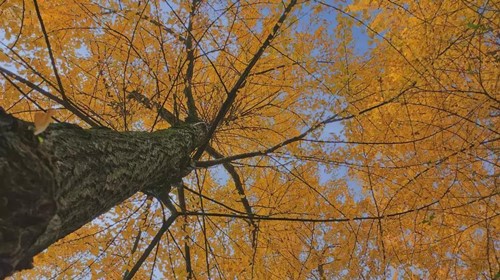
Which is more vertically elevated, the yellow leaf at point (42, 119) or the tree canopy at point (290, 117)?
the tree canopy at point (290, 117)

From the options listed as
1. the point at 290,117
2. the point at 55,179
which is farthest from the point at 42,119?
the point at 290,117

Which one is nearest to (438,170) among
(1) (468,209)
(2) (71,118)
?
(1) (468,209)

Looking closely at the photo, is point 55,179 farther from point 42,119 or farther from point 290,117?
point 290,117

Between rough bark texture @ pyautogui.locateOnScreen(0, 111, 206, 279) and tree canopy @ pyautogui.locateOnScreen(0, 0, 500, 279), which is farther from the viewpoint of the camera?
tree canopy @ pyautogui.locateOnScreen(0, 0, 500, 279)

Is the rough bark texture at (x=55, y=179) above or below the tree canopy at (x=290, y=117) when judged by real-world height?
below

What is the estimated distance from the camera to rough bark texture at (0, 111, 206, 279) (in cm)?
97

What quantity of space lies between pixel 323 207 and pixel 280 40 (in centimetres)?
224

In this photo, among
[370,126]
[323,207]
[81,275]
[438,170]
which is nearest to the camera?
[81,275]

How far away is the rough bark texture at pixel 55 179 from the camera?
3.19ft

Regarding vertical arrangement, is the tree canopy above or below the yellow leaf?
above

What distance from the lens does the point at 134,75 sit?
13.4 ft

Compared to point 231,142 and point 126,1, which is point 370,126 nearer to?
point 231,142

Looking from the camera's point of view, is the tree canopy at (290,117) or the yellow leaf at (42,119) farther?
the tree canopy at (290,117)

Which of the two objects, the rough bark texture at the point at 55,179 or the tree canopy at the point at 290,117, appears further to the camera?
the tree canopy at the point at 290,117
